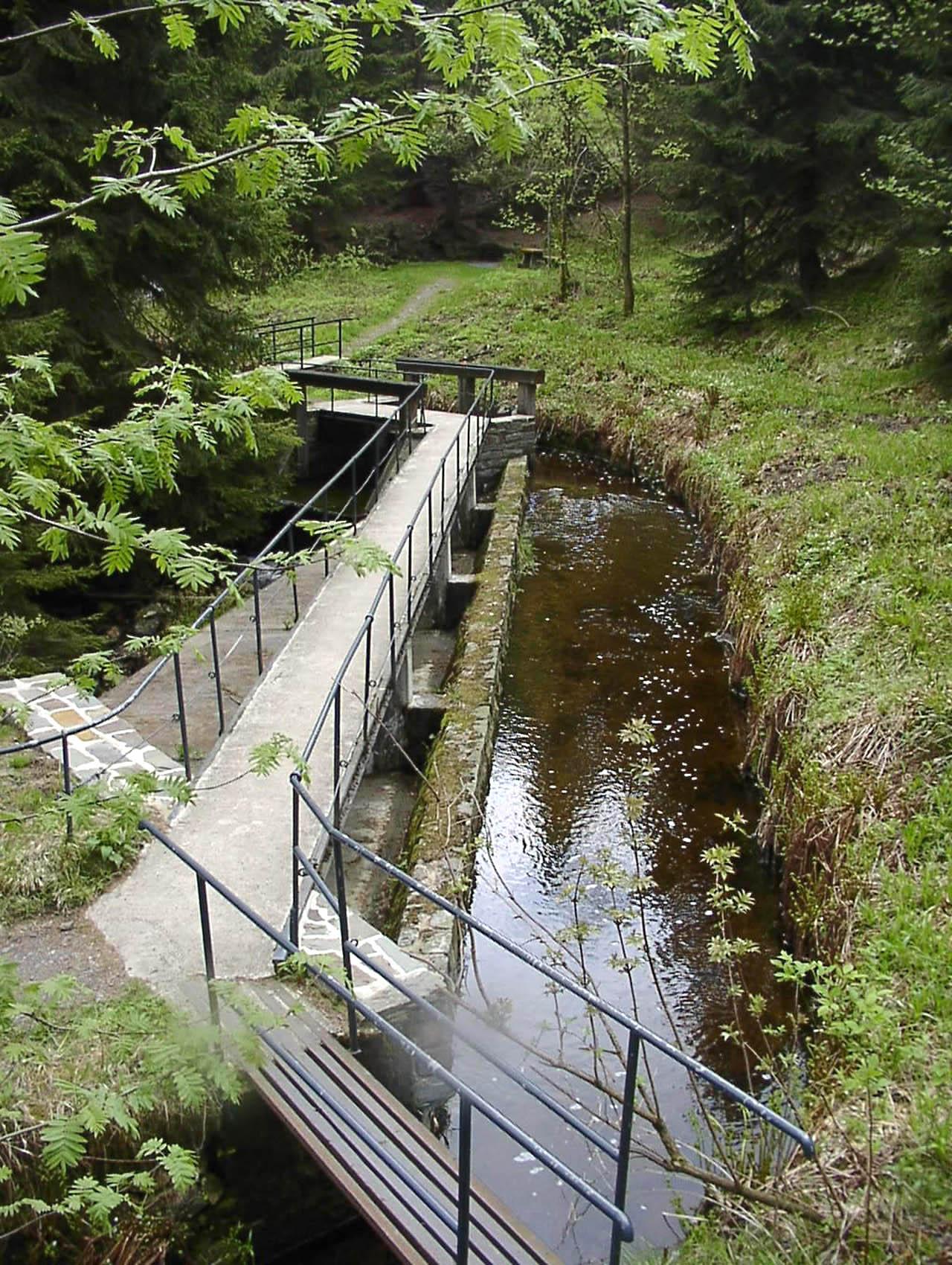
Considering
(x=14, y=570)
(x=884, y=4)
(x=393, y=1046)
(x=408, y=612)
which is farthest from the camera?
(x=884, y=4)

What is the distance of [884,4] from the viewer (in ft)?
61.8

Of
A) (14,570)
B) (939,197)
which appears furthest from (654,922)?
(939,197)

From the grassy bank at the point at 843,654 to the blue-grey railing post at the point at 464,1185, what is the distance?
1.11 metres

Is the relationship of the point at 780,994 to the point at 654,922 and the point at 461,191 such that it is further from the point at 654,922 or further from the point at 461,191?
the point at 461,191

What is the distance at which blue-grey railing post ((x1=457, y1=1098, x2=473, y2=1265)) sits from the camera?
120 inches

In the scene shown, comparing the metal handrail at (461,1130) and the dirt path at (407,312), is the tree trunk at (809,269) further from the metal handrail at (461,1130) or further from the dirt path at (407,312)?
the metal handrail at (461,1130)

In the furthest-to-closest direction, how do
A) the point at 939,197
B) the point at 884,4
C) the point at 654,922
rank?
the point at 884,4 → the point at 939,197 → the point at 654,922

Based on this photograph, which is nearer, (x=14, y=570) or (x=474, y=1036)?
(x=474, y=1036)

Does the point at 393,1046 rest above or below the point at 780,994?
above

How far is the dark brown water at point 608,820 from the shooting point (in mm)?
5359

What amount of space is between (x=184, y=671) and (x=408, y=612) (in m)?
2.07

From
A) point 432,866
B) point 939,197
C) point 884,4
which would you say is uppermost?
point 884,4

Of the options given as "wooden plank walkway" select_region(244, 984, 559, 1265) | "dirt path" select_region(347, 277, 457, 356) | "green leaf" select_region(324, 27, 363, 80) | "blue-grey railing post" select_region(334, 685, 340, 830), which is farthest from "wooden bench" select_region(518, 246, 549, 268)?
"wooden plank walkway" select_region(244, 984, 559, 1265)

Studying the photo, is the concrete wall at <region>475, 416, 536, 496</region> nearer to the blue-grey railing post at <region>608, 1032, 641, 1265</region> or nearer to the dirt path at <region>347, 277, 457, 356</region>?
the dirt path at <region>347, 277, 457, 356</region>
